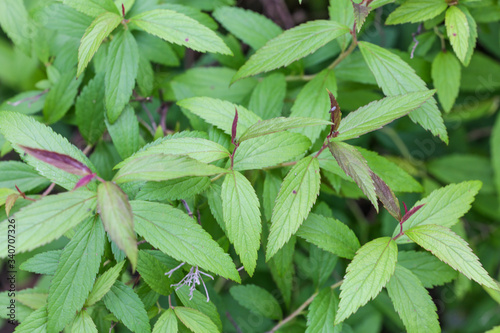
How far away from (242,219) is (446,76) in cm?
103

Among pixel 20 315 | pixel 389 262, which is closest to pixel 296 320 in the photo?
pixel 389 262

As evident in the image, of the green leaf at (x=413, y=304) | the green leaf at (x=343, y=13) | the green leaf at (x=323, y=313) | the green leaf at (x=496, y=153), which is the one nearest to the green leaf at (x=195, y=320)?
the green leaf at (x=323, y=313)

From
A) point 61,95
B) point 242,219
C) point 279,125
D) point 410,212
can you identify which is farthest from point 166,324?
point 61,95

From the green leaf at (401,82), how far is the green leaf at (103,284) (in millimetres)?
995

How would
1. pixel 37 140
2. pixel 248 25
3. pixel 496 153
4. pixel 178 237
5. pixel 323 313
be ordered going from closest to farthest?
pixel 178 237 → pixel 37 140 → pixel 323 313 → pixel 248 25 → pixel 496 153

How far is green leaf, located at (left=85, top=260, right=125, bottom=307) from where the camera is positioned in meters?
1.11

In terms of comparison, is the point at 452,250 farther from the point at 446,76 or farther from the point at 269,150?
the point at 446,76

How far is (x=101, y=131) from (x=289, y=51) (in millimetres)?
781

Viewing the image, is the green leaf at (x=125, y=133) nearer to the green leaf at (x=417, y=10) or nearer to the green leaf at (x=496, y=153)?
the green leaf at (x=417, y=10)

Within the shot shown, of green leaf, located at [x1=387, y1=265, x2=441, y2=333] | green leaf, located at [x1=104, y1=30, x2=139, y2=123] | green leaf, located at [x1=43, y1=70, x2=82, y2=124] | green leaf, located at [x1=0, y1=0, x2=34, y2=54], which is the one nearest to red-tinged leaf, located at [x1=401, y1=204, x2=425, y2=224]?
green leaf, located at [x1=387, y1=265, x2=441, y2=333]

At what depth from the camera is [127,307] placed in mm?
1141

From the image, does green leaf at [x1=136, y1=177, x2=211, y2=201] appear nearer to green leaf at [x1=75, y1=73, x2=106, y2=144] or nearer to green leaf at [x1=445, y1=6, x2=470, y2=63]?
green leaf at [x1=75, y1=73, x2=106, y2=144]

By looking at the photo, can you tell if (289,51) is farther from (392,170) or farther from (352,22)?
(392,170)

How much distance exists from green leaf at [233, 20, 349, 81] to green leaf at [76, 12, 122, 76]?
44cm
